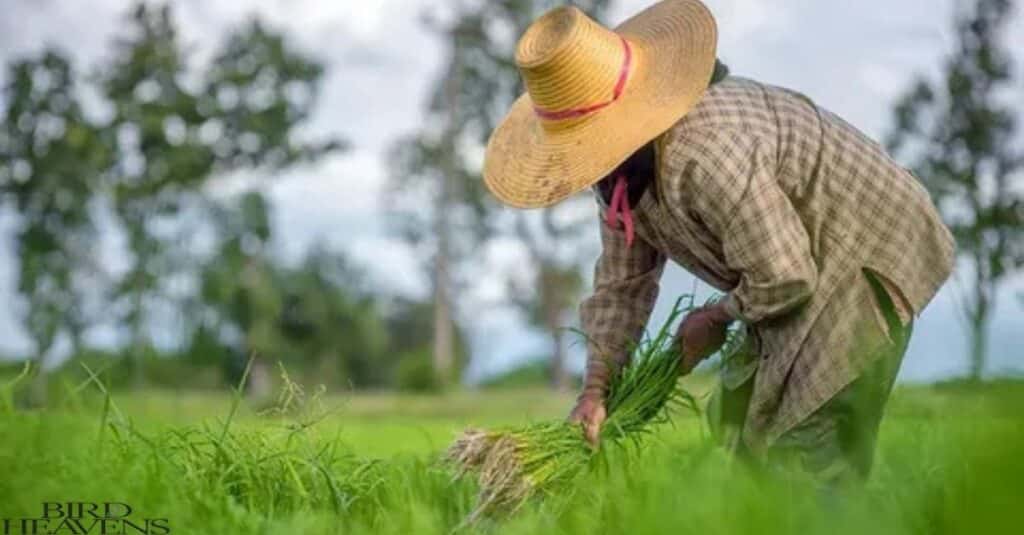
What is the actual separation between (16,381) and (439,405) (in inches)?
732

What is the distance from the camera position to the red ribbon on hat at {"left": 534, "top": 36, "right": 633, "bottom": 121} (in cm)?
301

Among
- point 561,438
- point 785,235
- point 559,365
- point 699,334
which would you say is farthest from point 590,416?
point 559,365

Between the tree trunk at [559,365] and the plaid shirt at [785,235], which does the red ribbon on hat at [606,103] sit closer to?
the plaid shirt at [785,235]

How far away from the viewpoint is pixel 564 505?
2566 millimetres

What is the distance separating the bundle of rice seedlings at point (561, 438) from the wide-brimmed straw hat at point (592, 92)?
0.46 meters

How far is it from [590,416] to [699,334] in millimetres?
323

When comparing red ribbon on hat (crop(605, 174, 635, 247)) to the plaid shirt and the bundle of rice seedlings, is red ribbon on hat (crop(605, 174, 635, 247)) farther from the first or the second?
the bundle of rice seedlings

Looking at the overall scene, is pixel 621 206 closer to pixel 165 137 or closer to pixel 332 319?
pixel 165 137

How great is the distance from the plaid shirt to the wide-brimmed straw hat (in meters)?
0.07

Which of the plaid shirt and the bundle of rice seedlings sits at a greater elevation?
the plaid shirt

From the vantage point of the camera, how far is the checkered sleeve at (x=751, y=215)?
2.78 meters

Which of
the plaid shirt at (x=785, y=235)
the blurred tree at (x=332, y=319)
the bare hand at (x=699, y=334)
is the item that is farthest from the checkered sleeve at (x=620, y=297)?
the blurred tree at (x=332, y=319)

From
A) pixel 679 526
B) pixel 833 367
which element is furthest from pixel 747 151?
pixel 679 526

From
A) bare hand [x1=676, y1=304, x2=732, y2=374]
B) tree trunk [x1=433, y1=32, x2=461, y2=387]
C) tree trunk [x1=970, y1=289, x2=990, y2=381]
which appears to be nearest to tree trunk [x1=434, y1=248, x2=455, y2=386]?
tree trunk [x1=433, y1=32, x2=461, y2=387]
